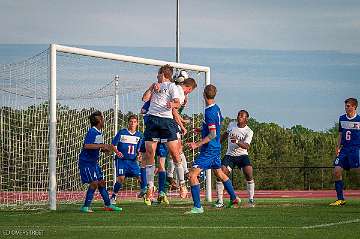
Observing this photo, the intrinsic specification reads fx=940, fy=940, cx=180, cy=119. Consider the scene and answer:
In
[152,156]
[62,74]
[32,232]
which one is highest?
[62,74]

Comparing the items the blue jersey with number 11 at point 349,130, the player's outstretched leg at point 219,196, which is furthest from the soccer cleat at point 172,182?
the blue jersey with number 11 at point 349,130

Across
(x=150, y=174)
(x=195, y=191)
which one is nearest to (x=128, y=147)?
(x=150, y=174)

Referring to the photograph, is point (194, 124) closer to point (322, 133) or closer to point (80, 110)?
point (80, 110)

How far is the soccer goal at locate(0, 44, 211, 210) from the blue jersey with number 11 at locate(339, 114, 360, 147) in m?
4.20

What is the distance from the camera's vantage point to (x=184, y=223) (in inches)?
540

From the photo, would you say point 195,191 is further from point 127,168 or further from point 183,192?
point 127,168

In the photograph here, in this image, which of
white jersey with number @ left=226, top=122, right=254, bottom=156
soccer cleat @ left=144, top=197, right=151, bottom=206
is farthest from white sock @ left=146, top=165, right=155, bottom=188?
white jersey with number @ left=226, top=122, right=254, bottom=156

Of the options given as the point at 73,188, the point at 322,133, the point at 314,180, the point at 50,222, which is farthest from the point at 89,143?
the point at 322,133

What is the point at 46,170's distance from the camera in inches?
822

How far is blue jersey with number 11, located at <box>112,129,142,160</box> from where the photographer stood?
804 inches

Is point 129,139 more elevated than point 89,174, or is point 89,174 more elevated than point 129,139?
point 129,139

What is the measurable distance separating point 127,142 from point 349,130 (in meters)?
4.79

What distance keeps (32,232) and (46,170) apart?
862cm

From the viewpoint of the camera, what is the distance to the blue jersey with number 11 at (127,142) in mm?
20422
